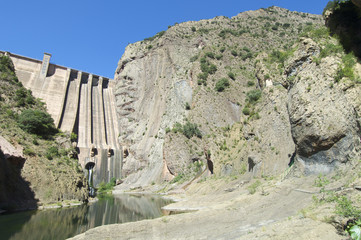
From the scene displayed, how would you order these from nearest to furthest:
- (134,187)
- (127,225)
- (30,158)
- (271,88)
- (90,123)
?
(127,225)
(271,88)
(30,158)
(134,187)
(90,123)

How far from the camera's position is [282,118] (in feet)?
66.3

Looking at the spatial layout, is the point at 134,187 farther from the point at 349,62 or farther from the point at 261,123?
the point at 349,62

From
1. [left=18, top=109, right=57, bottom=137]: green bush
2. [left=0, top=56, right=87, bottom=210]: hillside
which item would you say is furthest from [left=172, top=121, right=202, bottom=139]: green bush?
[left=18, top=109, right=57, bottom=137]: green bush

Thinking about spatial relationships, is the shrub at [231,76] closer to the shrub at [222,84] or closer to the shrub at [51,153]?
the shrub at [222,84]

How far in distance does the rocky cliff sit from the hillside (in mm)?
17570

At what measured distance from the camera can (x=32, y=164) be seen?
1007 inches

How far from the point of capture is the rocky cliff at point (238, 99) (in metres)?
12.1

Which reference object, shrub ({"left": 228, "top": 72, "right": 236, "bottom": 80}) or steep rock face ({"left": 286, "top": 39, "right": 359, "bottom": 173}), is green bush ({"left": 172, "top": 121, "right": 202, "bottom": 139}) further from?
steep rock face ({"left": 286, "top": 39, "right": 359, "bottom": 173})

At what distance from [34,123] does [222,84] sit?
112ft

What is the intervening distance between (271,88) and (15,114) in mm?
37157

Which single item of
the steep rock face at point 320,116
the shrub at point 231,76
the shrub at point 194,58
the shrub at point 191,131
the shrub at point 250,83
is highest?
the shrub at point 194,58

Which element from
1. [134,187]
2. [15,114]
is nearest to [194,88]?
[134,187]

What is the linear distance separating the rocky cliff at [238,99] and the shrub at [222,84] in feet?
0.69

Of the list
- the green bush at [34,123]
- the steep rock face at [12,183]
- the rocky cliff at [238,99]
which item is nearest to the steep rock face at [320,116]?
the rocky cliff at [238,99]
